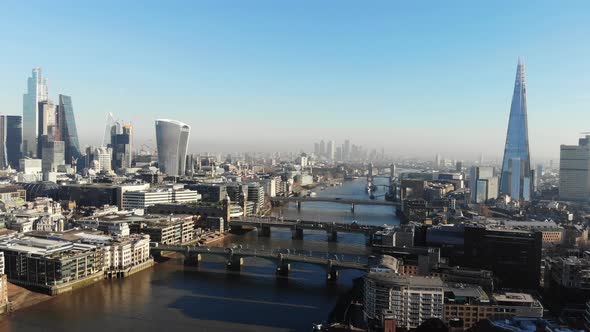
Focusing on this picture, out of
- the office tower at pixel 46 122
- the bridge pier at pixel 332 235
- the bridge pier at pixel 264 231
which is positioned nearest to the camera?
the bridge pier at pixel 332 235

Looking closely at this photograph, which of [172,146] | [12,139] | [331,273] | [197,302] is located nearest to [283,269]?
[331,273]

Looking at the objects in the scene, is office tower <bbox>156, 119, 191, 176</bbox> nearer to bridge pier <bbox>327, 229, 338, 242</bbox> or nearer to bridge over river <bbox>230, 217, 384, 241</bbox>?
bridge over river <bbox>230, 217, 384, 241</bbox>

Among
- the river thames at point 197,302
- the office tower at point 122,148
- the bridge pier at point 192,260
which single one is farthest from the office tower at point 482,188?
the office tower at point 122,148

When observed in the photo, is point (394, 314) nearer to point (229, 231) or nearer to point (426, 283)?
point (426, 283)

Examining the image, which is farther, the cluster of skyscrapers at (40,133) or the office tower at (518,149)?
the cluster of skyscrapers at (40,133)

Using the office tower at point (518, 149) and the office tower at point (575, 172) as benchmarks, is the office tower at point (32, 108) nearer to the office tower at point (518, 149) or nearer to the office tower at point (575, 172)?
the office tower at point (518, 149)

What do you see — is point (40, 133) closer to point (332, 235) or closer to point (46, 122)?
point (46, 122)
